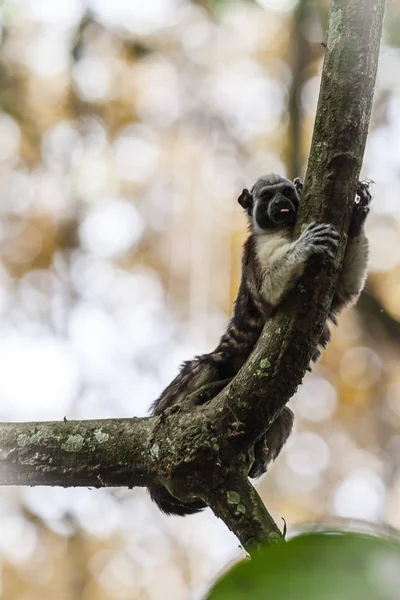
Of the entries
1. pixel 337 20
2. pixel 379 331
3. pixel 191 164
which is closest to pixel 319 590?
pixel 337 20

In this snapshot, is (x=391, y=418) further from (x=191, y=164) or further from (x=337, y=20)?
(x=337, y=20)

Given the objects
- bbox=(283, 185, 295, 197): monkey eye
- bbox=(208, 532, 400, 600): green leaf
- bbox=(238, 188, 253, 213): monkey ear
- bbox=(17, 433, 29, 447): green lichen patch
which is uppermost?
bbox=(208, 532, 400, 600): green leaf

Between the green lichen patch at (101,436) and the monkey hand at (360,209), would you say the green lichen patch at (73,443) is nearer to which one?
the green lichen patch at (101,436)

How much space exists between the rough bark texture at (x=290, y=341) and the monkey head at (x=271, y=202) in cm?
141

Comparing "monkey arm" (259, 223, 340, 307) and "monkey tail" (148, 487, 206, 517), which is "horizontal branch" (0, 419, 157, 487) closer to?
"monkey tail" (148, 487, 206, 517)

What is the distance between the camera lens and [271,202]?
15.1 feet

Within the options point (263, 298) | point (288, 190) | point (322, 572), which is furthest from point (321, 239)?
point (322, 572)

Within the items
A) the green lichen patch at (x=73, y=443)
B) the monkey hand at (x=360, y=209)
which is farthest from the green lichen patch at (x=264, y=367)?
the monkey hand at (x=360, y=209)

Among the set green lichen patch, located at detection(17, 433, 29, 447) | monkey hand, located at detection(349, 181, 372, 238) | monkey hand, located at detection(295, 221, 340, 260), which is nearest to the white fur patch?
monkey hand, located at detection(349, 181, 372, 238)

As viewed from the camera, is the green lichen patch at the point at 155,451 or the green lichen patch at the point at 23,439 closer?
the green lichen patch at the point at 155,451

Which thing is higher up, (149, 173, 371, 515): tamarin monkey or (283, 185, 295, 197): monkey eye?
(283, 185, 295, 197): monkey eye

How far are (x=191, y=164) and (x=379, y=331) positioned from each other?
21.9ft

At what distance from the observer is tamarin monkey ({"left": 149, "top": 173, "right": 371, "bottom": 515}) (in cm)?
363

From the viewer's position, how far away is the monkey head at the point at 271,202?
4.54 meters
